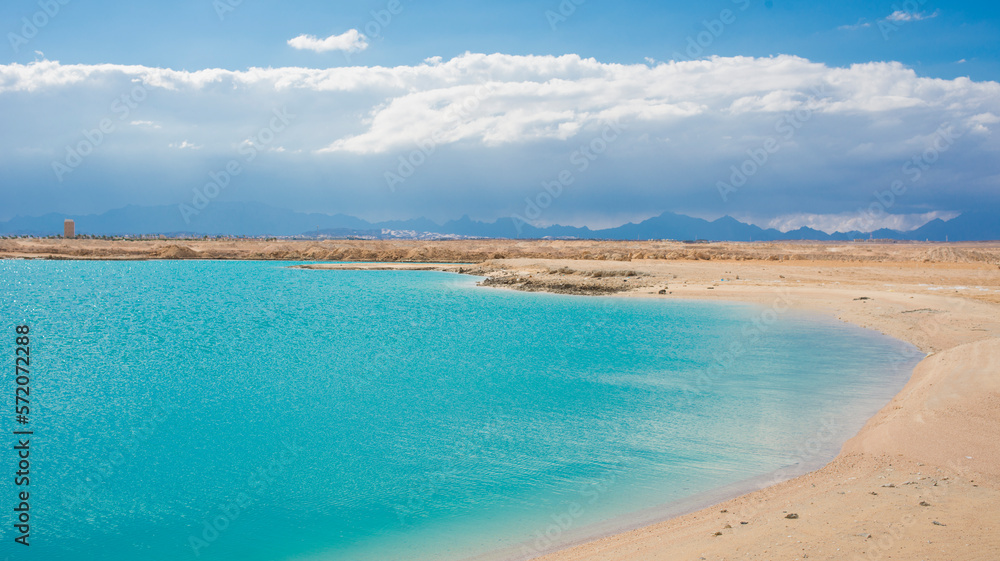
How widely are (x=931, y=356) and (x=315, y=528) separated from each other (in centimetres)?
1762

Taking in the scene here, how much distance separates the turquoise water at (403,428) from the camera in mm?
7984

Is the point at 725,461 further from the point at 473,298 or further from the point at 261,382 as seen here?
the point at 473,298

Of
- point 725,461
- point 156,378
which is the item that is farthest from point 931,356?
point 156,378

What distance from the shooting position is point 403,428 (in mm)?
12109

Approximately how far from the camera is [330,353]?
20.7 metres

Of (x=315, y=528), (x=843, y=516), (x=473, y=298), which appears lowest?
(x=315, y=528)

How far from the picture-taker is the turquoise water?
798 centimetres
